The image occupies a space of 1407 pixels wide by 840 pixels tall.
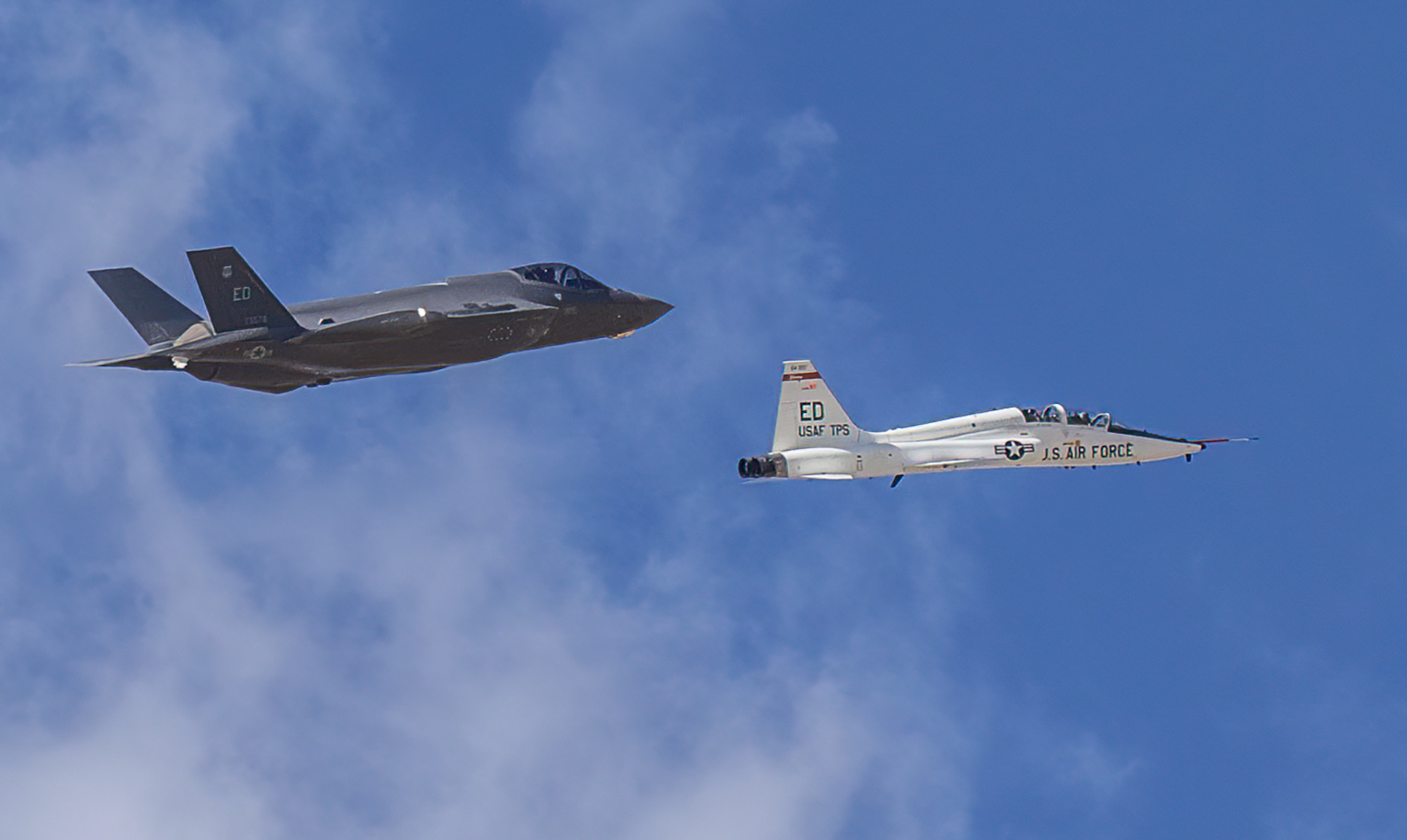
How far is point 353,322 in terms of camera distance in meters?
59.9

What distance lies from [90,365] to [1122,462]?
121ft

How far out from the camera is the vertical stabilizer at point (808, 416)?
65688 millimetres

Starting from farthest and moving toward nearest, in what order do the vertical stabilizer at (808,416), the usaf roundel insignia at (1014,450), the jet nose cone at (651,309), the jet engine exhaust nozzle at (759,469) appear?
the usaf roundel insignia at (1014,450)
the jet nose cone at (651,309)
the vertical stabilizer at (808,416)
the jet engine exhaust nozzle at (759,469)

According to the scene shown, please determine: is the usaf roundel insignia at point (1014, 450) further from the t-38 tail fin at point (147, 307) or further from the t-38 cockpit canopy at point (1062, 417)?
the t-38 tail fin at point (147, 307)

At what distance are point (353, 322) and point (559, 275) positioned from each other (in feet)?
27.1

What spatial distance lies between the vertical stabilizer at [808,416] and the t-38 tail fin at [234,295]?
16.8m

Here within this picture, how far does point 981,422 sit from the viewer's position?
70.2 metres

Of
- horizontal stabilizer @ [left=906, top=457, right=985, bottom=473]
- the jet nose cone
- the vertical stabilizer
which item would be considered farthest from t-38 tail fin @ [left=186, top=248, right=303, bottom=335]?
horizontal stabilizer @ [left=906, top=457, right=985, bottom=473]

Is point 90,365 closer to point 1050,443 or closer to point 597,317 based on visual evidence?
point 597,317

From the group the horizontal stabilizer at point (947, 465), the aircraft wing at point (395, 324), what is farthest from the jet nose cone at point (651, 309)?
the horizontal stabilizer at point (947, 465)

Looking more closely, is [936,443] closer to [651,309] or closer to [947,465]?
[947,465]

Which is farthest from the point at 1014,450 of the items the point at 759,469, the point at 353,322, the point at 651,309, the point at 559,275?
the point at 353,322

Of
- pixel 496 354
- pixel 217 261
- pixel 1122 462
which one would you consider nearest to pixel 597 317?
pixel 496 354

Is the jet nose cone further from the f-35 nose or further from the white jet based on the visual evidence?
the white jet
